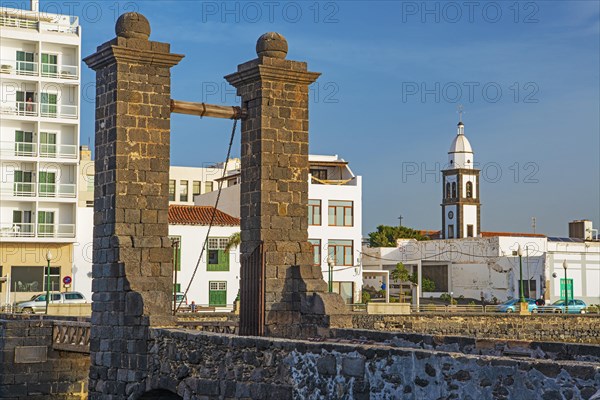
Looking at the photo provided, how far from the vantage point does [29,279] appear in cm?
4381

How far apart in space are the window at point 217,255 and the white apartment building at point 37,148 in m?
6.34

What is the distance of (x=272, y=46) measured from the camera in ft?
56.2

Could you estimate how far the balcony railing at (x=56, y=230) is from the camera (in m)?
44.5

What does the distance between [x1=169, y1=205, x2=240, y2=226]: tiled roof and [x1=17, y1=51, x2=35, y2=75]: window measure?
29.7ft

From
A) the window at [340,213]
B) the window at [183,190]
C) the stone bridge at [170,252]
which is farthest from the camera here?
the window at [183,190]

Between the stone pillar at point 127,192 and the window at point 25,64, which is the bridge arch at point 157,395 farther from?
the window at point 25,64

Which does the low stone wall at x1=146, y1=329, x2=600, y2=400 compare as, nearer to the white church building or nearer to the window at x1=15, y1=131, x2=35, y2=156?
the window at x1=15, y1=131, x2=35, y2=156

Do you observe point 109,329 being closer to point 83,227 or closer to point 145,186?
point 145,186

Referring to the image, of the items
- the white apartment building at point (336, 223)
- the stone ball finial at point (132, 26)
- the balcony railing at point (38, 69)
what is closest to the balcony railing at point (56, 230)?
the balcony railing at point (38, 69)

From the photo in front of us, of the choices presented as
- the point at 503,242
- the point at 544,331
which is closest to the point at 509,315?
the point at 544,331

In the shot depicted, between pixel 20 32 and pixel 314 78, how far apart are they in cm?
3030

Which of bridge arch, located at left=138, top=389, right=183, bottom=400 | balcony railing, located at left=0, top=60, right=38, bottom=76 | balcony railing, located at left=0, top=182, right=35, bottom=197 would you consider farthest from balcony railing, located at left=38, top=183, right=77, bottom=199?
bridge arch, located at left=138, top=389, right=183, bottom=400

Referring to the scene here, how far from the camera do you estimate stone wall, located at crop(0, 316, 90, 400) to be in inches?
826

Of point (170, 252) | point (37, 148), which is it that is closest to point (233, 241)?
point (37, 148)
